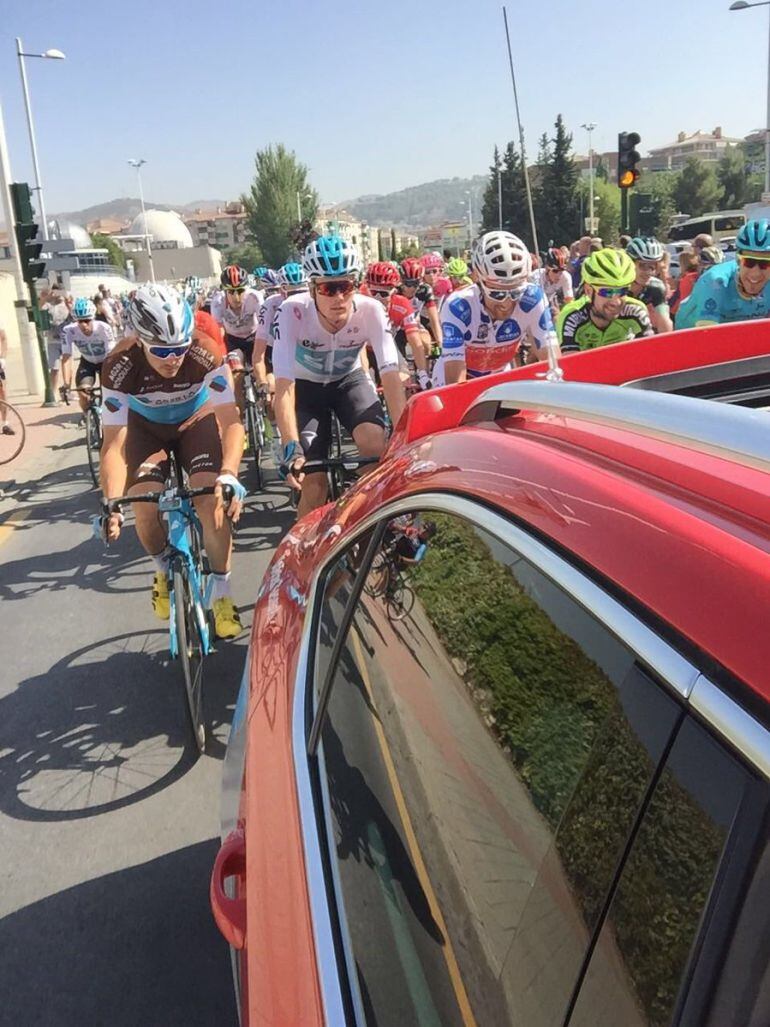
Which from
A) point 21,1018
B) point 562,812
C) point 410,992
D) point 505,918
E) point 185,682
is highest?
point 562,812

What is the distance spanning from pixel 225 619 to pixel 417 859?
3430mm

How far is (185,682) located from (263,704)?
1.80 metres

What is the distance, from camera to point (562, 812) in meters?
0.98

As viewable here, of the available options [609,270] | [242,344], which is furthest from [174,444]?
[242,344]

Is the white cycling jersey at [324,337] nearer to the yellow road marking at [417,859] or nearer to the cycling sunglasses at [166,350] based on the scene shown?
the cycling sunglasses at [166,350]

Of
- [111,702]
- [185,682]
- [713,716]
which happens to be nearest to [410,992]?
[713,716]

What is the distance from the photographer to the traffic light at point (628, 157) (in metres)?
13.1

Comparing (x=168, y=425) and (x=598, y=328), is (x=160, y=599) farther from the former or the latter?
(x=598, y=328)

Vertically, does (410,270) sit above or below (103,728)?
above

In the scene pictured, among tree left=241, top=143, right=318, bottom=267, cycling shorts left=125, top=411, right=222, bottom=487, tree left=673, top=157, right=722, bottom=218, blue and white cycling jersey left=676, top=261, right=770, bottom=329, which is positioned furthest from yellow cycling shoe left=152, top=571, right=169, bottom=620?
tree left=241, top=143, right=318, bottom=267

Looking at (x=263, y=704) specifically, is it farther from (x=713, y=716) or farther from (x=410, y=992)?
(x=713, y=716)

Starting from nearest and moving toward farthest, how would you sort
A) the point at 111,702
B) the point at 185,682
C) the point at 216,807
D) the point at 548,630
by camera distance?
the point at 548,630 → the point at 216,807 → the point at 185,682 → the point at 111,702

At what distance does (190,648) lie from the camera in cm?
407

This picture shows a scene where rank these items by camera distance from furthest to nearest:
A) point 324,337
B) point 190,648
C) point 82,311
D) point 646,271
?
point 82,311 < point 646,271 < point 324,337 < point 190,648
